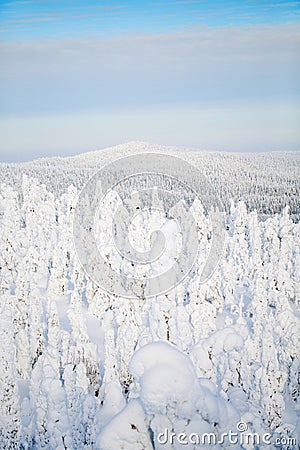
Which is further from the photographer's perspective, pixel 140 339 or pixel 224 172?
pixel 224 172

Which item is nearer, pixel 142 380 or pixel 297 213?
pixel 142 380

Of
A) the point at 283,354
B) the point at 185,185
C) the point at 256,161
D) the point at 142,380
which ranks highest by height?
the point at 256,161

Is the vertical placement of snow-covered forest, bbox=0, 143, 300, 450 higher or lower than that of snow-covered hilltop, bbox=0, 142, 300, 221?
lower

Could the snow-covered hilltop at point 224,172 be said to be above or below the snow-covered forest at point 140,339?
above

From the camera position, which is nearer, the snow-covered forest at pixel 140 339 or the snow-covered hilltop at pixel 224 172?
the snow-covered forest at pixel 140 339

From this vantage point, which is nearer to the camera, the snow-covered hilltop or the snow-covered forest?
the snow-covered forest

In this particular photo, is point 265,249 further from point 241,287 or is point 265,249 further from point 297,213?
point 297,213

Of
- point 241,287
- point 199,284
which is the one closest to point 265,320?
point 199,284

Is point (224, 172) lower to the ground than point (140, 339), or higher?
higher
